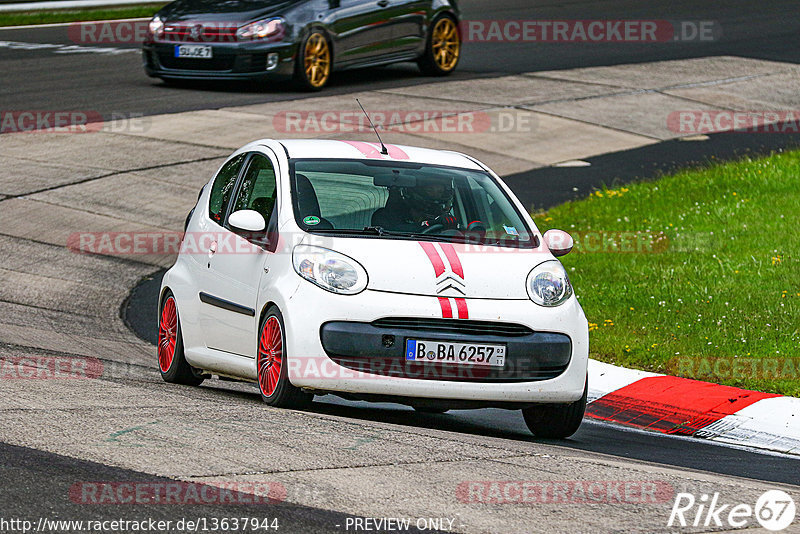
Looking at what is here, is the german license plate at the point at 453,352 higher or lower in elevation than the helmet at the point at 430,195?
lower

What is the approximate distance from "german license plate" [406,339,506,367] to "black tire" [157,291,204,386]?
87.3 inches

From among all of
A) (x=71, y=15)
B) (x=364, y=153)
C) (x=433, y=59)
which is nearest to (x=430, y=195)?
(x=364, y=153)

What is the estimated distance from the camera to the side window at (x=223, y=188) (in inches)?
336

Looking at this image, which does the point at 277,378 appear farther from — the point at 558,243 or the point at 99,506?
the point at 99,506

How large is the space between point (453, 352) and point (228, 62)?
12.7 meters

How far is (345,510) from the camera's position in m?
5.06

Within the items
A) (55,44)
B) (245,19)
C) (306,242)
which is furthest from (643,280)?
(55,44)

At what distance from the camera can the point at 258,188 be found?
820 centimetres

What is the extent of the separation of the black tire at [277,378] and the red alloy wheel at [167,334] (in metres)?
1.38

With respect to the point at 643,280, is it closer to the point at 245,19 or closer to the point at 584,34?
the point at 245,19

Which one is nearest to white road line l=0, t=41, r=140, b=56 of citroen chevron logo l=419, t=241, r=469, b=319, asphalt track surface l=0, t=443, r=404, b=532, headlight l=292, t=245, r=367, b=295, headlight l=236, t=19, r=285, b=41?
headlight l=236, t=19, r=285, b=41

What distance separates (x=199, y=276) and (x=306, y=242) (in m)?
1.28

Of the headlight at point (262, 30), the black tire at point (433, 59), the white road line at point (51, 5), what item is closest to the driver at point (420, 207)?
the headlight at point (262, 30)

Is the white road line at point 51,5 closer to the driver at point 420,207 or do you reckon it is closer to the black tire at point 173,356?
the black tire at point 173,356
